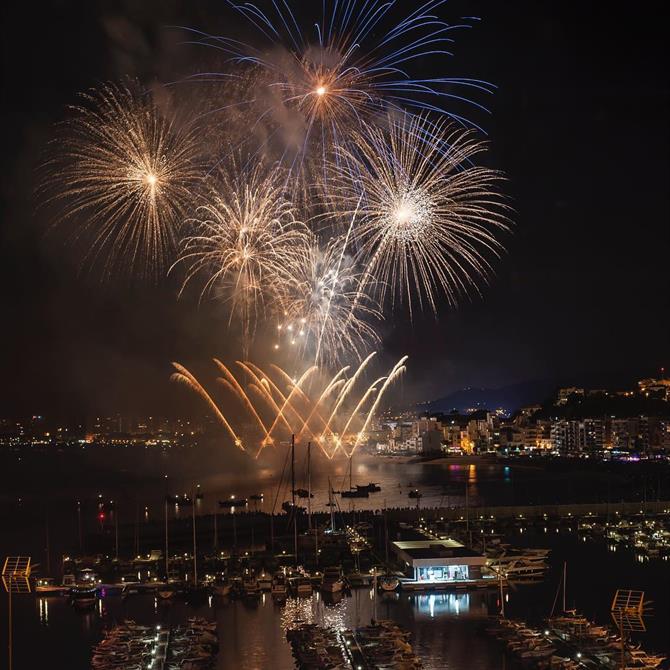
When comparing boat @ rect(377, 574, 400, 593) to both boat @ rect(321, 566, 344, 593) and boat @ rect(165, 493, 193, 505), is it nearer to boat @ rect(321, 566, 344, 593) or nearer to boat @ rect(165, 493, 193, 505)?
boat @ rect(321, 566, 344, 593)

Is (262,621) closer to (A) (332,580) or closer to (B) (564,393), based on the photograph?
(A) (332,580)

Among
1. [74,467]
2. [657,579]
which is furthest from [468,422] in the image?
[657,579]

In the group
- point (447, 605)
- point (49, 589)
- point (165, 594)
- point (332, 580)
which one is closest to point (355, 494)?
point (332, 580)

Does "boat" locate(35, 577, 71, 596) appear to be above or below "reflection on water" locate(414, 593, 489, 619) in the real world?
above

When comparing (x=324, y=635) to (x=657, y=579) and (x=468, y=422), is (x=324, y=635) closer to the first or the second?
(x=657, y=579)

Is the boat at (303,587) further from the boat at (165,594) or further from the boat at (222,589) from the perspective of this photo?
the boat at (165,594)

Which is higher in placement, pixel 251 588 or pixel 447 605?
pixel 251 588

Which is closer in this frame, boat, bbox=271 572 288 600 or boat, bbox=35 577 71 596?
boat, bbox=271 572 288 600

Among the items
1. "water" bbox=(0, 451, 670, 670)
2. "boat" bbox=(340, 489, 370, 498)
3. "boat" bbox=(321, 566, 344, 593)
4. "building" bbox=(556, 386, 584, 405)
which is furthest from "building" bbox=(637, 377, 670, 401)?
"boat" bbox=(321, 566, 344, 593)
